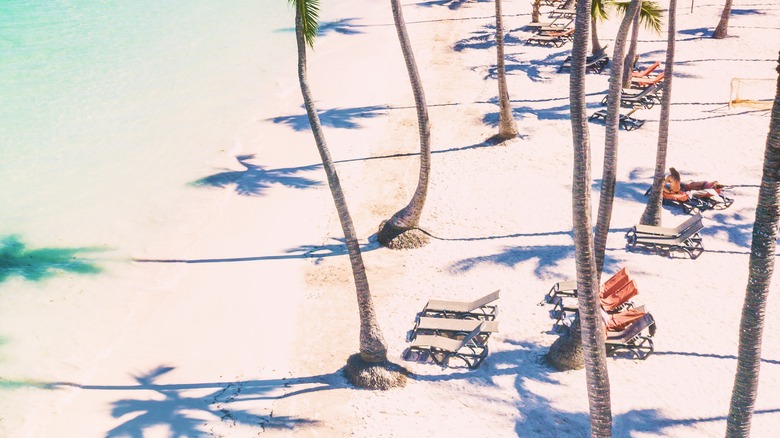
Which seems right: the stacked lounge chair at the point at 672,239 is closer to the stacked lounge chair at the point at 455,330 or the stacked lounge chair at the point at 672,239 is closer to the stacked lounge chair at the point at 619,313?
the stacked lounge chair at the point at 619,313

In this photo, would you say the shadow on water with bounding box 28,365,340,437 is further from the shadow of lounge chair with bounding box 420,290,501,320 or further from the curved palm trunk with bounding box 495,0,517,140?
the curved palm trunk with bounding box 495,0,517,140

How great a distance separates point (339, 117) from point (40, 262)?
34.2 feet

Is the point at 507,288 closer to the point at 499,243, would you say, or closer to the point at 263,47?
the point at 499,243

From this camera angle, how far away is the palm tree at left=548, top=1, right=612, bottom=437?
7.49m

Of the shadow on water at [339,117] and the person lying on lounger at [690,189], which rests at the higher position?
the shadow on water at [339,117]

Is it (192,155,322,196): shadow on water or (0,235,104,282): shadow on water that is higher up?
(192,155,322,196): shadow on water

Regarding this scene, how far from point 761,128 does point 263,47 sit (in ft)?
68.8

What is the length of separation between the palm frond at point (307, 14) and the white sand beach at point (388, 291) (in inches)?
213

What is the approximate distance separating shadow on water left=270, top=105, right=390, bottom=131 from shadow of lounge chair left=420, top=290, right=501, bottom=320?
36.4 feet

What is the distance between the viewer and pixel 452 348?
11461mm

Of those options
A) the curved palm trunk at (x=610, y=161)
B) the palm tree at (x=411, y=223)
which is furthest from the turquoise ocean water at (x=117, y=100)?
the curved palm trunk at (x=610, y=161)

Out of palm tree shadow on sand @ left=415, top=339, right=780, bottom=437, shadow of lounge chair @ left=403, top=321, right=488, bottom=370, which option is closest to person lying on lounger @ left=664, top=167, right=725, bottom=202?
palm tree shadow on sand @ left=415, top=339, right=780, bottom=437

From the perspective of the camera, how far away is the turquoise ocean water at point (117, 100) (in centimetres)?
1939

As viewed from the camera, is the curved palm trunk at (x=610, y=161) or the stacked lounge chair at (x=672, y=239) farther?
the stacked lounge chair at (x=672, y=239)
